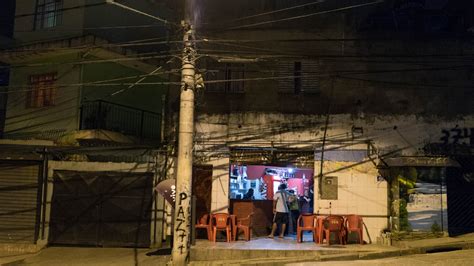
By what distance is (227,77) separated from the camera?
15594 millimetres

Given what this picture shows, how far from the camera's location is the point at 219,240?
1375cm

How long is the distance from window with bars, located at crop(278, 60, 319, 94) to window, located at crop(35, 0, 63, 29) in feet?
28.1

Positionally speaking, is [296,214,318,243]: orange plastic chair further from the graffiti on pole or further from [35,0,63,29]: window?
[35,0,63,29]: window

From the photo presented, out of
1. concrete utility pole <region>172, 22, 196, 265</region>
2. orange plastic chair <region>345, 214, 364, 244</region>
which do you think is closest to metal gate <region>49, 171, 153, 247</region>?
concrete utility pole <region>172, 22, 196, 265</region>

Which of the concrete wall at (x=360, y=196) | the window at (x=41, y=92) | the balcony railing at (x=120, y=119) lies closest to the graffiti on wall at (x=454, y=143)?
the concrete wall at (x=360, y=196)

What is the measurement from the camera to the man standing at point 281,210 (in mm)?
14211

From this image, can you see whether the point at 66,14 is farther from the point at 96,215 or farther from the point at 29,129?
the point at 96,215

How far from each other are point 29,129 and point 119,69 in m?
4.01

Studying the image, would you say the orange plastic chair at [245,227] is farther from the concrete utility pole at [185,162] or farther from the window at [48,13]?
the window at [48,13]

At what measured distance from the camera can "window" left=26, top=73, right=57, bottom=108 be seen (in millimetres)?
16641

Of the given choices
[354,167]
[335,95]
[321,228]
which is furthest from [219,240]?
[335,95]

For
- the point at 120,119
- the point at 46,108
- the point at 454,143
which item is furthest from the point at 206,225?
the point at 454,143

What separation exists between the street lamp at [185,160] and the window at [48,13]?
7.06 metres

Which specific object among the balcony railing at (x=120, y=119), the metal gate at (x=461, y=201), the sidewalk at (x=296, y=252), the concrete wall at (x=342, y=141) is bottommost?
the sidewalk at (x=296, y=252)
